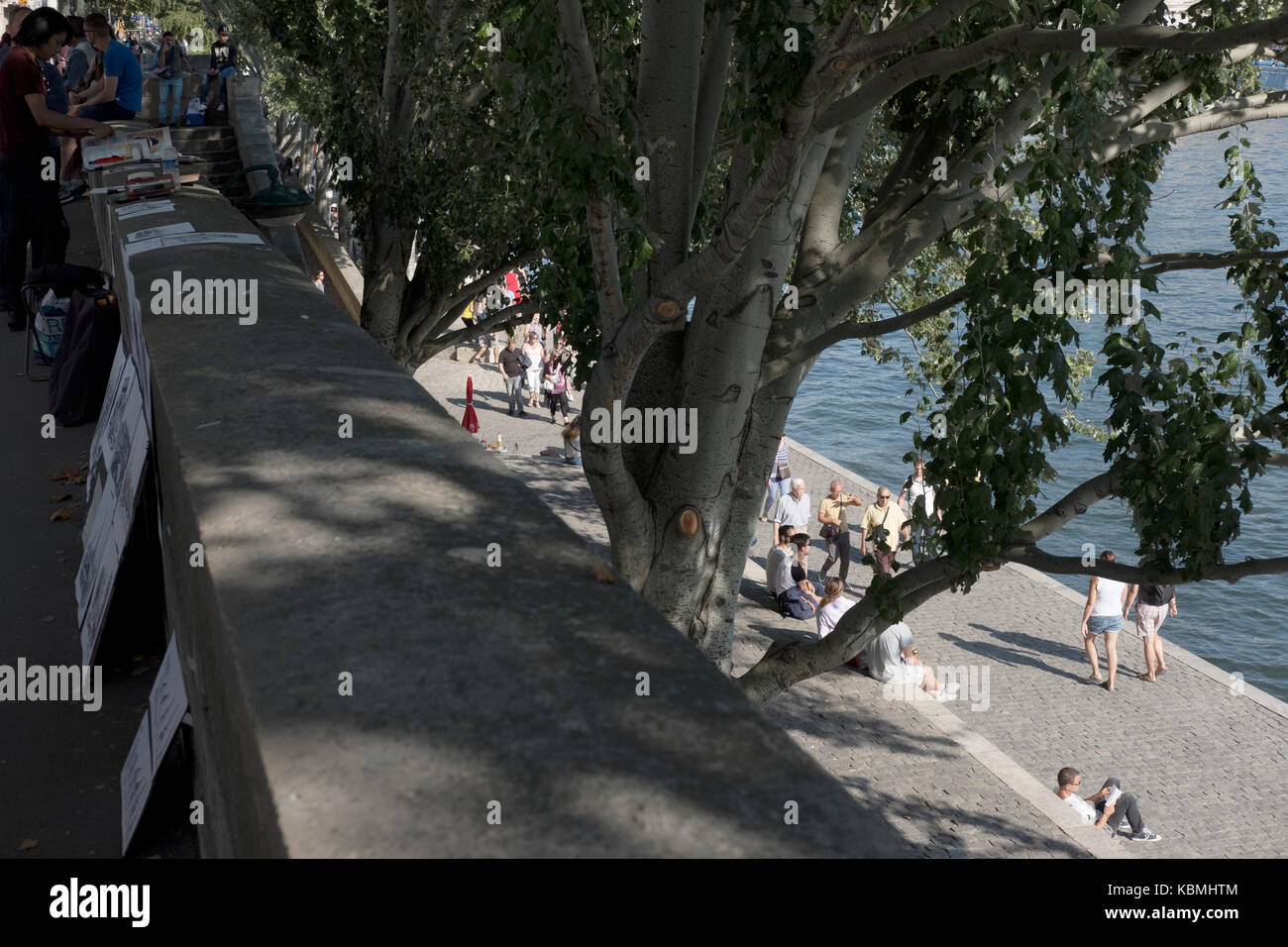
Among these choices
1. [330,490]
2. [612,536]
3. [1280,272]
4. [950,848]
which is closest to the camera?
[330,490]

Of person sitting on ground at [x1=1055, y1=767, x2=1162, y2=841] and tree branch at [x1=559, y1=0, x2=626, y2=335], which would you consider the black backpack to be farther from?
person sitting on ground at [x1=1055, y1=767, x2=1162, y2=841]

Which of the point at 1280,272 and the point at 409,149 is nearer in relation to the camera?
the point at 1280,272

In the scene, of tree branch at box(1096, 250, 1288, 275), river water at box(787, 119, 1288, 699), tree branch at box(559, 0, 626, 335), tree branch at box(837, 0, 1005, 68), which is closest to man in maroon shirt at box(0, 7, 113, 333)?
tree branch at box(559, 0, 626, 335)

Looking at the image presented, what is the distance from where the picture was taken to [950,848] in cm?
1148

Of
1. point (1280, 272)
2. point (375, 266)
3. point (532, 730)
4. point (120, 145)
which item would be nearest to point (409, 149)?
point (375, 266)

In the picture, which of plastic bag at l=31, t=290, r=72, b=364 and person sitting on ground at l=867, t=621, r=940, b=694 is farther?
person sitting on ground at l=867, t=621, r=940, b=694

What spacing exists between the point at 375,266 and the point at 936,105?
8126 millimetres

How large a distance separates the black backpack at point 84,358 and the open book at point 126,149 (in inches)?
59.5

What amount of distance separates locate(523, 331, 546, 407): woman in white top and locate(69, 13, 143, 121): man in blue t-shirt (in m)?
14.1

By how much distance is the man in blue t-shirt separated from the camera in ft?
36.4

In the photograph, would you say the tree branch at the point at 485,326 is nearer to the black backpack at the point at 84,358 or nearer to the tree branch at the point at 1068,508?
the black backpack at the point at 84,358

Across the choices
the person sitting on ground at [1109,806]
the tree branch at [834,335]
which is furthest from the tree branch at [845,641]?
the person sitting on ground at [1109,806]

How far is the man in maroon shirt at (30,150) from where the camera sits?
7906mm
